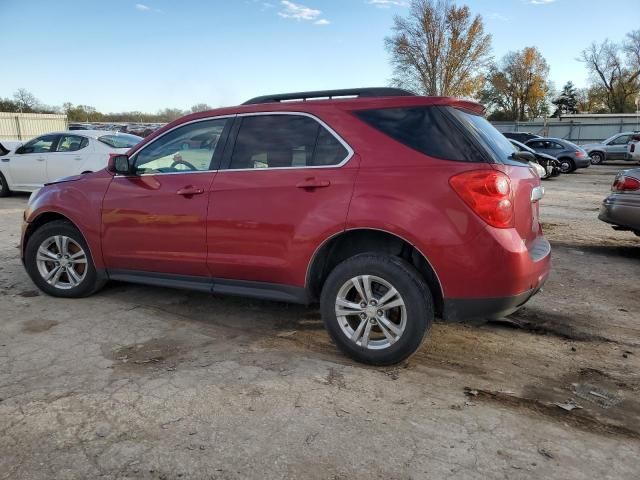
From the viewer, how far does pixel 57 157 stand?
1101 centimetres

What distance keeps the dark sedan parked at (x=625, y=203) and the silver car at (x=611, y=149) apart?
21974 millimetres

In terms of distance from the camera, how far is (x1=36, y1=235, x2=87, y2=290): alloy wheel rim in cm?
490

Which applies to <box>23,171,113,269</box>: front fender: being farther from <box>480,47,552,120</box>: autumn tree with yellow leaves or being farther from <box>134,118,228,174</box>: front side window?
<box>480,47,552,120</box>: autumn tree with yellow leaves

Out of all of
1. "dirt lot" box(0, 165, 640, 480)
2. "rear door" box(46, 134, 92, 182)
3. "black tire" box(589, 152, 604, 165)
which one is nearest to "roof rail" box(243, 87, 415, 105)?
"dirt lot" box(0, 165, 640, 480)

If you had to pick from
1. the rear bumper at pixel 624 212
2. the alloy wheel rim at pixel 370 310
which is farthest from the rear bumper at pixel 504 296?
the rear bumper at pixel 624 212

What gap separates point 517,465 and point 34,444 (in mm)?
2430

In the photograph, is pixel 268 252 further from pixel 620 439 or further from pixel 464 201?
pixel 620 439

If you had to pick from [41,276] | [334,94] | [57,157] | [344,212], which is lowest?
[41,276]

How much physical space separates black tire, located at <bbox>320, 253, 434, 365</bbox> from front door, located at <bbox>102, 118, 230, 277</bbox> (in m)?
1.17

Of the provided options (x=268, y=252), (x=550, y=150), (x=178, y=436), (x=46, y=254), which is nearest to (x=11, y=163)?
(x=46, y=254)

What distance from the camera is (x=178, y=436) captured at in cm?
273

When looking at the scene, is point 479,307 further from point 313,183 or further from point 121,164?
point 121,164

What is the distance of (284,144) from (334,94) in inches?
21.3

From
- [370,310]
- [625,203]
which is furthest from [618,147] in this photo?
[370,310]
